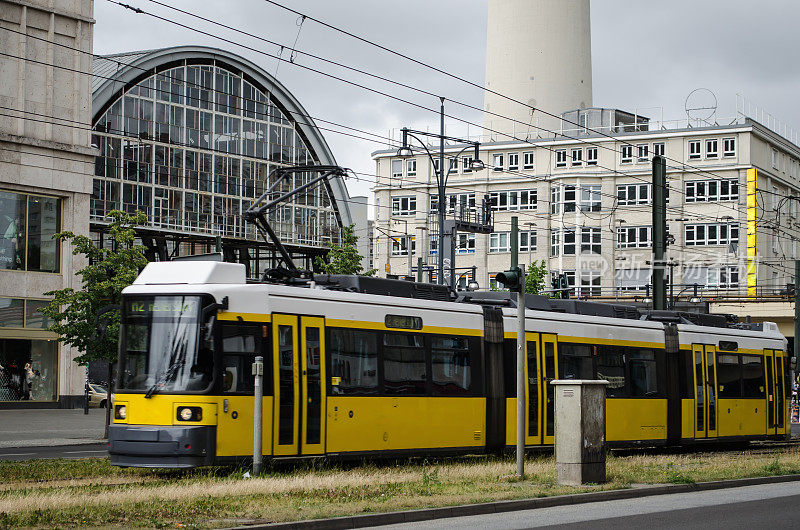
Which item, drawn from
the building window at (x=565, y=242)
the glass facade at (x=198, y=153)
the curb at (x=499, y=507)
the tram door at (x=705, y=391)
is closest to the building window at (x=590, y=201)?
the building window at (x=565, y=242)

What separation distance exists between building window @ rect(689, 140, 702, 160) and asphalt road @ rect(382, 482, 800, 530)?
247 ft

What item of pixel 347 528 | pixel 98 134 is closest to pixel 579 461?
pixel 347 528

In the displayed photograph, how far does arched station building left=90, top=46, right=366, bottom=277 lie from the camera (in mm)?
63188

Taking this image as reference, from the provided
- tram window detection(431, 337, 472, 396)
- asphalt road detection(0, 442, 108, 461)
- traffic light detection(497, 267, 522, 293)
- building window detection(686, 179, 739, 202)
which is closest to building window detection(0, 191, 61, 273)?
asphalt road detection(0, 442, 108, 461)

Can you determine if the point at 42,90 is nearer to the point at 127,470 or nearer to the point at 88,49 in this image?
the point at 88,49

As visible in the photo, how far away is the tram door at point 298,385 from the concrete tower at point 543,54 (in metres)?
76.2

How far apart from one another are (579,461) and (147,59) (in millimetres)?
52599

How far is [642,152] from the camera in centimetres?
8938

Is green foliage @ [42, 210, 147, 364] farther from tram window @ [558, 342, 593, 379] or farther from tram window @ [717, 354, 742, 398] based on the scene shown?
tram window @ [717, 354, 742, 398]

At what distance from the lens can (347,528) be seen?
1130 cm

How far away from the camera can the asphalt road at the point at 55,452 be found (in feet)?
72.9

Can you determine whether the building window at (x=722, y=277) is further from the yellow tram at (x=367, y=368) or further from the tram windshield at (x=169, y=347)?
the tram windshield at (x=169, y=347)

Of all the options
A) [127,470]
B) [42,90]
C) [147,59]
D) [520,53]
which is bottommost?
[127,470]

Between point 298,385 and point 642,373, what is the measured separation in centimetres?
964
